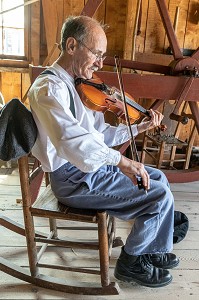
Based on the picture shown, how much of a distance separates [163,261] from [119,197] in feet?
1.50

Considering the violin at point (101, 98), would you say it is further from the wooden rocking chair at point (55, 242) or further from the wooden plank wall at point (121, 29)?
the wooden plank wall at point (121, 29)

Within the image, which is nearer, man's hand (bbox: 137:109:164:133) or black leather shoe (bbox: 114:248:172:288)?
black leather shoe (bbox: 114:248:172:288)

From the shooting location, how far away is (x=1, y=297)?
50.4 inches

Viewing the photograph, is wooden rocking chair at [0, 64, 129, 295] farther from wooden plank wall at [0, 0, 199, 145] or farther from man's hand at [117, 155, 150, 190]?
wooden plank wall at [0, 0, 199, 145]

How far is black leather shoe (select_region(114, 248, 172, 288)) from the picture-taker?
1.35m

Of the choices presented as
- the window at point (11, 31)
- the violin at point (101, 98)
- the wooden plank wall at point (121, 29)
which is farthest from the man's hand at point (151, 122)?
the window at point (11, 31)

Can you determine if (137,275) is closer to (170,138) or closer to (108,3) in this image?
(170,138)

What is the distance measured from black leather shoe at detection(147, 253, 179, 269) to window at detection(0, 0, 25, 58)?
8.05 feet

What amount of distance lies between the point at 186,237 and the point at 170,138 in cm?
123

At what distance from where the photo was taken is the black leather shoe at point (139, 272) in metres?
1.35

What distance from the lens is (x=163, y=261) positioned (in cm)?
146

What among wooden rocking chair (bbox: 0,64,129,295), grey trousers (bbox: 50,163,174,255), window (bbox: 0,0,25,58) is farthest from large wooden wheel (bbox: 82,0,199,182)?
window (bbox: 0,0,25,58)

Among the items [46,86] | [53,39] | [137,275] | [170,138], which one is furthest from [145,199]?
[53,39]

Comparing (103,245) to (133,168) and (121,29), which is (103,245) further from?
(121,29)
